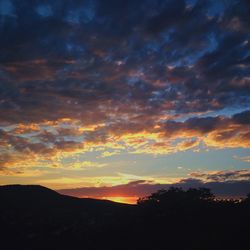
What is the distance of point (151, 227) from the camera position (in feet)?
169

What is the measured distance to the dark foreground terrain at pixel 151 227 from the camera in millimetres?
44250

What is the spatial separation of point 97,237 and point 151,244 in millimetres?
9603

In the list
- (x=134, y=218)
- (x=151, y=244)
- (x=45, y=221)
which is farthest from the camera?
(x=45, y=221)

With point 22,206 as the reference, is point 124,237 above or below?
below

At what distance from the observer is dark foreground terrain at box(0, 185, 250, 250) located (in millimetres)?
44250

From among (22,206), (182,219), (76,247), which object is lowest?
(76,247)

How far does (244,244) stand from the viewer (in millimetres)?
38500

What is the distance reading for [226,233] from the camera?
42594 millimetres

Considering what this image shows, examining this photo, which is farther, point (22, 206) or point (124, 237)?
point (22, 206)

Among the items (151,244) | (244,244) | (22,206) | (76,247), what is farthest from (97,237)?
(22,206)

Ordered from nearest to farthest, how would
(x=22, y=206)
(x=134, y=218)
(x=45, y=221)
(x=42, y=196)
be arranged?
(x=134, y=218) → (x=45, y=221) → (x=22, y=206) → (x=42, y=196)

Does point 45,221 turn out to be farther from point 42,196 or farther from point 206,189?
point 206,189

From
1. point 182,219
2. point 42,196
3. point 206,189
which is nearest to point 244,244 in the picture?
point 182,219

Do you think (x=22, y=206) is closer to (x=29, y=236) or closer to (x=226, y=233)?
(x=29, y=236)
